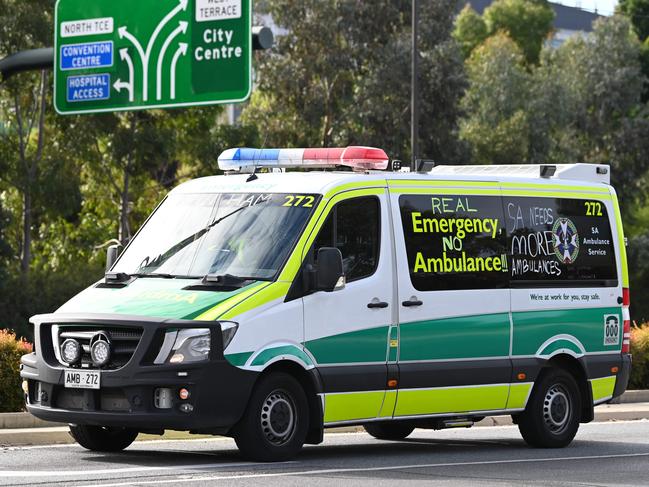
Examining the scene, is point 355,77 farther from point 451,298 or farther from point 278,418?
point 278,418

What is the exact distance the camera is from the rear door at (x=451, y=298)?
516 inches

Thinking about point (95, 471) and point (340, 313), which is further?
point (340, 313)

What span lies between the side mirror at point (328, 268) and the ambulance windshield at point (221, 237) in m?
0.30

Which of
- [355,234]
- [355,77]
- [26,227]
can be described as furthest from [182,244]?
[355,77]

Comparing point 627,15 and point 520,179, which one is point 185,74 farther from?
point 627,15

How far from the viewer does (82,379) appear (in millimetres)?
11812

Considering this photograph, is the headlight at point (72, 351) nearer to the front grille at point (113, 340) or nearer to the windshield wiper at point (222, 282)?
the front grille at point (113, 340)

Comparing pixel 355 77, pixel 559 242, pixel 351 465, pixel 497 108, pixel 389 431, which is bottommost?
pixel 389 431

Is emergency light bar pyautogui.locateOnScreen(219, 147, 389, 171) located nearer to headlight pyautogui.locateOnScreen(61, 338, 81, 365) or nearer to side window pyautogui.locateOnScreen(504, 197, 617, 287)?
side window pyautogui.locateOnScreen(504, 197, 617, 287)

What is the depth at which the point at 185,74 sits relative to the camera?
22.9 metres

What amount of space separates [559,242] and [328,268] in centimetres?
344

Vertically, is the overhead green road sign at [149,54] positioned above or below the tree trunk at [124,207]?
above

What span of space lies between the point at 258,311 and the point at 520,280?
10.8 ft

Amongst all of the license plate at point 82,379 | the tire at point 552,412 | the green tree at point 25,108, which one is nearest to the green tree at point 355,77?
the green tree at point 25,108
